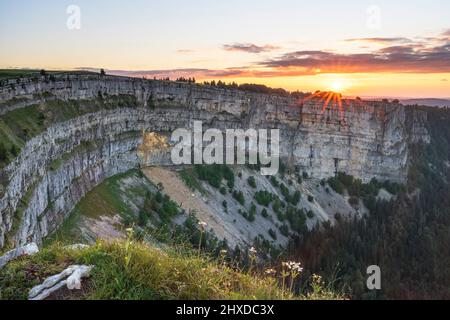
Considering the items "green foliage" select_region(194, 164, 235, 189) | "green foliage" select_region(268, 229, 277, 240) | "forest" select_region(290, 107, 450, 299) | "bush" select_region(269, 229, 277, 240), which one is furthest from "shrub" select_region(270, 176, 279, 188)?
"bush" select_region(269, 229, 277, 240)

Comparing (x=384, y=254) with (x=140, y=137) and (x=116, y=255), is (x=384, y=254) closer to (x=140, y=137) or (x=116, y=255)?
(x=140, y=137)

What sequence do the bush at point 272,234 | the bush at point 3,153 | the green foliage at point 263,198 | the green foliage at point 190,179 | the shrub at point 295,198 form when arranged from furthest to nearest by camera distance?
the shrub at point 295,198, the green foliage at point 263,198, the bush at point 272,234, the green foliage at point 190,179, the bush at point 3,153

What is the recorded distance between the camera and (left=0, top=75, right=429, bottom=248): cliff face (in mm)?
30203

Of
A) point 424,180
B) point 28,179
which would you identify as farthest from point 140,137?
point 424,180

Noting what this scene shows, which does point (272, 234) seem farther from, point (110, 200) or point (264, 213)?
point (110, 200)

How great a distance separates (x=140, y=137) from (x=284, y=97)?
146 feet

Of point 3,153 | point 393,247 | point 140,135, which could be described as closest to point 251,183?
point 140,135

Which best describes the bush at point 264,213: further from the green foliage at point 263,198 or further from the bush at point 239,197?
the bush at point 239,197

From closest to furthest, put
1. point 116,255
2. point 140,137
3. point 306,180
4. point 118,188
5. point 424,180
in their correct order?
point 116,255 → point 118,188 → point 140,137 → point 306,180 → point 424,180

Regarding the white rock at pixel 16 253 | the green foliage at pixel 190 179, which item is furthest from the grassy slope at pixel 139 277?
the green foliage at pixel 190 179

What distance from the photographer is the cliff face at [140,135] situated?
→ 99.1 ft

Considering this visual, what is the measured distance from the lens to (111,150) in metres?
55.5

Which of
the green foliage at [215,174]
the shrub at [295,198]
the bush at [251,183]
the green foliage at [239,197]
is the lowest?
the shrub at [295,198]
